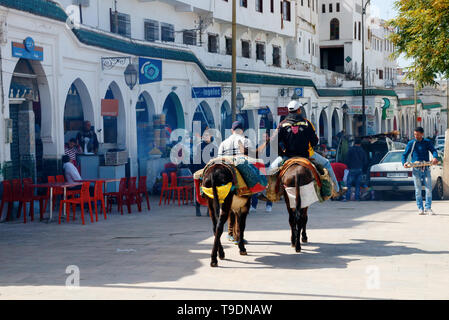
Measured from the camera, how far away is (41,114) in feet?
61.8

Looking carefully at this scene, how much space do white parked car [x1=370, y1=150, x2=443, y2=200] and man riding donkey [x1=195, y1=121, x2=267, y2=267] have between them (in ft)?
33.6

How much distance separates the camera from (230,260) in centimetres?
1041

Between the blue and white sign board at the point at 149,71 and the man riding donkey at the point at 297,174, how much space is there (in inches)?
452

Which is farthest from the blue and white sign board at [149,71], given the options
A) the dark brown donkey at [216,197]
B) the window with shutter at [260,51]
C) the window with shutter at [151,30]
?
the window with shutter at [260,51]

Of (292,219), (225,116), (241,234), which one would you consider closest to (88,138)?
(241,234)

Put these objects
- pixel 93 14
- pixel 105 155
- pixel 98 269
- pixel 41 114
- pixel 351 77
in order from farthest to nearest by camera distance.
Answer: pixel 351 77, pixel 93 14, pixel 105 155, pixel 41 114, pixel 98 269

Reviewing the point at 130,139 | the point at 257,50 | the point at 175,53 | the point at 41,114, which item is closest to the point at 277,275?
the point at 41,114

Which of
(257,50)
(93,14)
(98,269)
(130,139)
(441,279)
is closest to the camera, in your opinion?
(441,279)

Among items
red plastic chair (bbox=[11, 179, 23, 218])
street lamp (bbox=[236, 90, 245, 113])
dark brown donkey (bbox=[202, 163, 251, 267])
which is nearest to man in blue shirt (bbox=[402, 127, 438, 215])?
dark brown donkey (bbox=[202, 163, 251, 267])

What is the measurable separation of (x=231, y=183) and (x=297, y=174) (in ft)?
4.03

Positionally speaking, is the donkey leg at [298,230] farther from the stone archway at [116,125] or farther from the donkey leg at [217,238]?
the stone archway at [116,125]

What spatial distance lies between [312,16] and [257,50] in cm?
1746

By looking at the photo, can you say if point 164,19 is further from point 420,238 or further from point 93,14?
point 420,238

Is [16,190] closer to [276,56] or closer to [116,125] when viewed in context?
[116,125]
